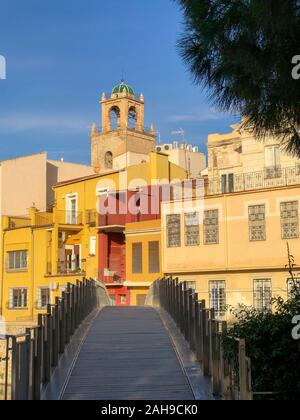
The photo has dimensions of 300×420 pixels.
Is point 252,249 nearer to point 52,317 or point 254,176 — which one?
point 254,176

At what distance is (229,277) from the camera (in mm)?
35312

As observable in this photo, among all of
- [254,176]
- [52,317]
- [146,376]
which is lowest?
[146,376]

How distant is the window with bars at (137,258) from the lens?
43.7 metres

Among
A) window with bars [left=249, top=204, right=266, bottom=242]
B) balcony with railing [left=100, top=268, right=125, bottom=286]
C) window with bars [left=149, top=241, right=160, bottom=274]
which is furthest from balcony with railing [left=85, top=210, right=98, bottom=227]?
window with bars [left=249, top=204, right=266, bottom=242]

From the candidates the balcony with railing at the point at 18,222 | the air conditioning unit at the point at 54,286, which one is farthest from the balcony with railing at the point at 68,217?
the air conditioning unit at the point at 54,286

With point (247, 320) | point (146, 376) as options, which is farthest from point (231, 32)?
point (146, 376)

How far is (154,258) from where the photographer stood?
141 feet

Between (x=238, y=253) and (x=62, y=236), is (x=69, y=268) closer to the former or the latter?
(x=62, y=236)

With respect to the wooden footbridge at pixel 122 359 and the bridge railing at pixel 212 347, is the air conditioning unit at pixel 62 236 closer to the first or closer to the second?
the wooden footbridge at pixel 122 359

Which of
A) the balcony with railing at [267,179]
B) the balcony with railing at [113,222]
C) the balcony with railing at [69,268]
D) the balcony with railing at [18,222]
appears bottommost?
the balcony with railing at [69,268]

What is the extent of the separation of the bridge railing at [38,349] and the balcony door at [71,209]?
33062 millimetres

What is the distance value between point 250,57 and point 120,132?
73.9 meters

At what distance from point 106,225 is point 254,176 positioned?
1299cm

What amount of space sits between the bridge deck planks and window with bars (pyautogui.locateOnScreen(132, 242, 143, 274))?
25868 millimetres
